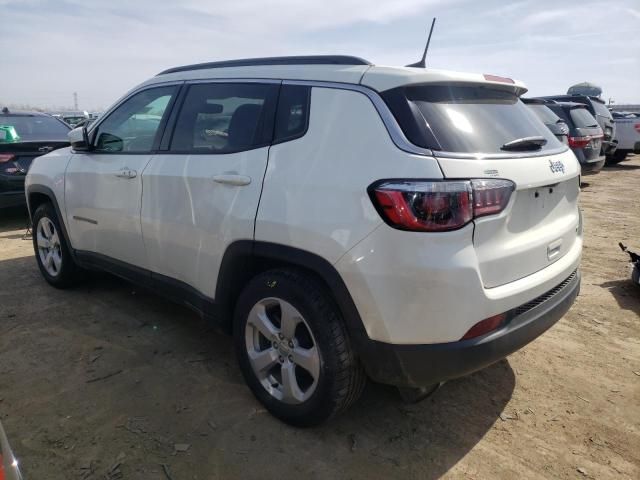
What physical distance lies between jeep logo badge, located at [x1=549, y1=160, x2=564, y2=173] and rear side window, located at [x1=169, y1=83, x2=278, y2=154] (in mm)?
1408

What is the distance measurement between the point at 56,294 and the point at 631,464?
14.3 ft

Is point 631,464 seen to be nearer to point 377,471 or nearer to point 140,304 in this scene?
point 377,471

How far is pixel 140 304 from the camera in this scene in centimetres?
419

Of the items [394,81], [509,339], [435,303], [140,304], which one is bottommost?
[140,304]

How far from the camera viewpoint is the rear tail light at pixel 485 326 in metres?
2.10

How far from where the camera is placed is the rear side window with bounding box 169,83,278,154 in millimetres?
2666

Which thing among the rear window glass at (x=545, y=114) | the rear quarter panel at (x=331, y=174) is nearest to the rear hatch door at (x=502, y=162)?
the rear quarter panel at (x=331, y=174)

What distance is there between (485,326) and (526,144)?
917 mm

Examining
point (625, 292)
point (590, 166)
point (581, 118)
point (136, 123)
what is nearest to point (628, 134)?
point (581, 118)

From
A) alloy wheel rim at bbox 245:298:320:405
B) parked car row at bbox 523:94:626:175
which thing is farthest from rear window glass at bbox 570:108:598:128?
alloy wheel rim at bbox 245:298:320:405

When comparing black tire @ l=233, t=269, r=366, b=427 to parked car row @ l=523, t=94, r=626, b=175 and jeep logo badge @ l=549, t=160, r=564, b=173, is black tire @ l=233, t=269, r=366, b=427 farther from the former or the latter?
parked car row @ l=523, t=94, r=626, b=175

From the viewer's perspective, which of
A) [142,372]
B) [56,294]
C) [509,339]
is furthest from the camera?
[56,294]

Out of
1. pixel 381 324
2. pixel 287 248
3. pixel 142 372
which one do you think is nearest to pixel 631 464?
pixel 381 324

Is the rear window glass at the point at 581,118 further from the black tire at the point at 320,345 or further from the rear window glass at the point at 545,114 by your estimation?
the black tire at the point at 320,345
